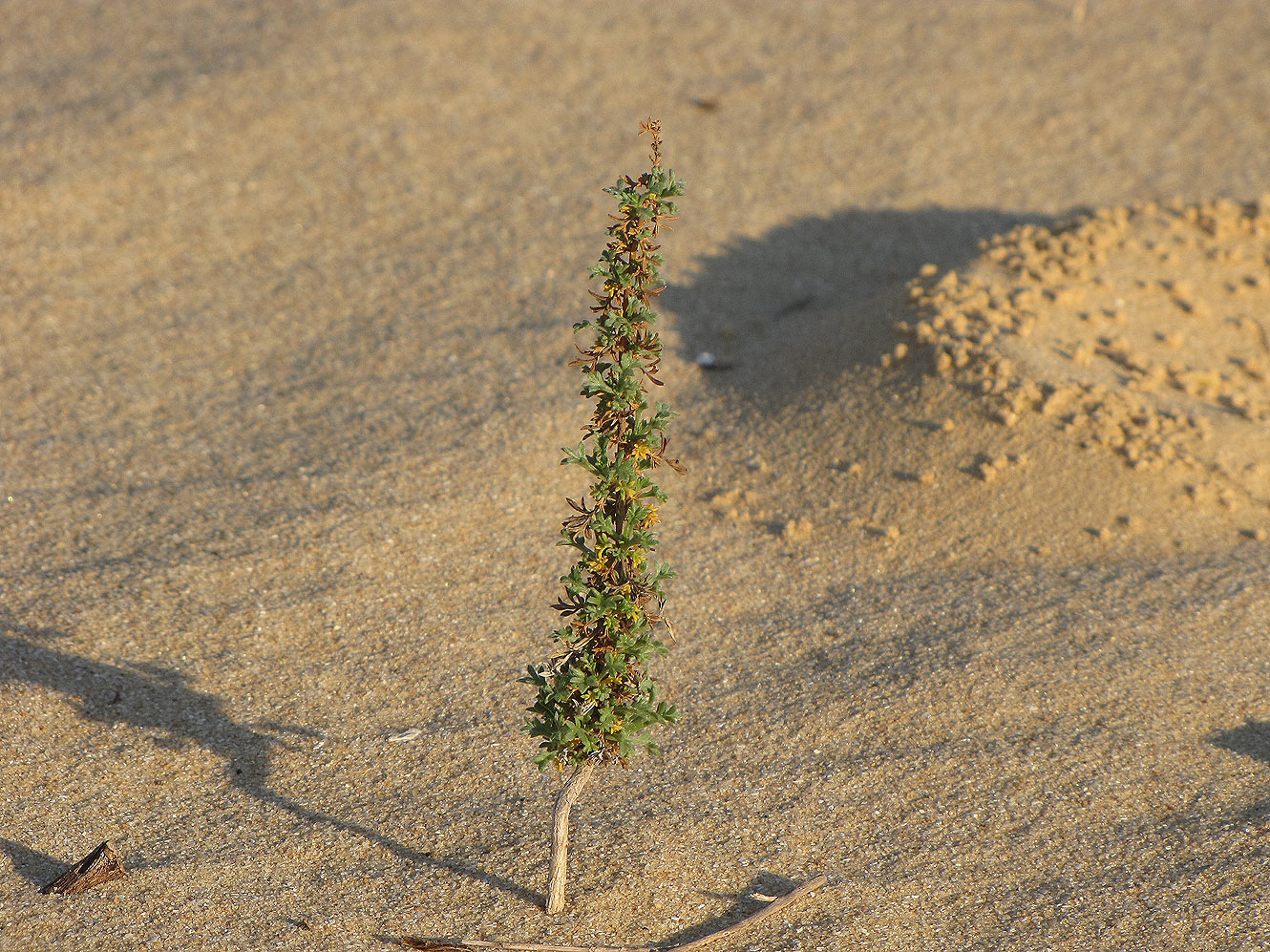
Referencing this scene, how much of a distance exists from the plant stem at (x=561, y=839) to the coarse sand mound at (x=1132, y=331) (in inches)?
109

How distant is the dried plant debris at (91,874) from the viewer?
2832 millimetres

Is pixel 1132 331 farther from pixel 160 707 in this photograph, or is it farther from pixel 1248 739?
pixel 160 707

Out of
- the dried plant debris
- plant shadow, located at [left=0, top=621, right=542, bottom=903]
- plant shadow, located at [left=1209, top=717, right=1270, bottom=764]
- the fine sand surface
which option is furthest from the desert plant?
plant shadow, located at [left=1209, top=717, right=1270, bottom=764]

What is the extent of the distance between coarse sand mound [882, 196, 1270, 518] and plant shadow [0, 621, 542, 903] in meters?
3.18

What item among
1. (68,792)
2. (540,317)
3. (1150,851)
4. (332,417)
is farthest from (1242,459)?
(68,792)

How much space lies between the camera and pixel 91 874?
2846 mm

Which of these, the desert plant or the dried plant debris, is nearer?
the desert plant

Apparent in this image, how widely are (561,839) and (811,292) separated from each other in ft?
12.8

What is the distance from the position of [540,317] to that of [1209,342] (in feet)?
→ 10.8

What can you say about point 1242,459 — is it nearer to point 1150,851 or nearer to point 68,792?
point 1150,851

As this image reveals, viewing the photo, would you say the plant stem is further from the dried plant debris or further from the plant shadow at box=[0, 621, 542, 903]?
the dried plant debris

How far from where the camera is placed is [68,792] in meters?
3.19

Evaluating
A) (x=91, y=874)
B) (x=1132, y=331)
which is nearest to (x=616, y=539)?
(x=91, y=874)

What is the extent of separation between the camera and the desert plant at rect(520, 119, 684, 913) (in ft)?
7.85
